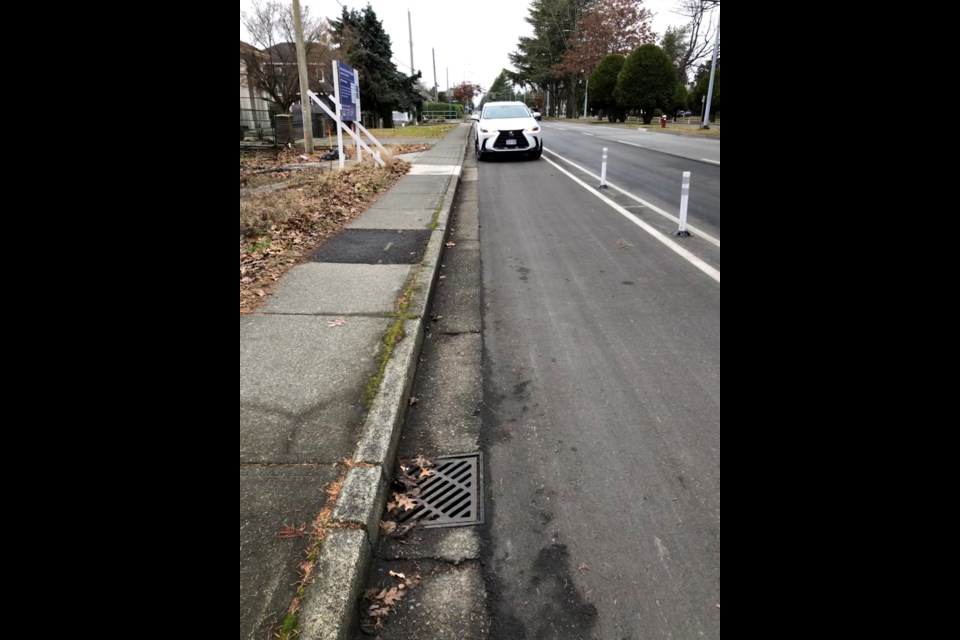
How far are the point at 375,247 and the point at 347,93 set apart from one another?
9.85 m

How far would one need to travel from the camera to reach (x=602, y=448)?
3.28 metres

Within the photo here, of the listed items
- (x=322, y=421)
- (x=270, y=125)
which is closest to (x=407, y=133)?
(x=270, y=125)

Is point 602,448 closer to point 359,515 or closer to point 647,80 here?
point 359,515

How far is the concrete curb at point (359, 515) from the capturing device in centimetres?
209

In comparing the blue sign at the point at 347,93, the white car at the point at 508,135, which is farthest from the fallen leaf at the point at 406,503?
the white car at the point at 508,135

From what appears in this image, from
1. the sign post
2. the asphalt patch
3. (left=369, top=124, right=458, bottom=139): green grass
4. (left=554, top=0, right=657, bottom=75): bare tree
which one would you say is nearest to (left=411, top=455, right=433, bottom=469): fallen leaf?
the asphalt patch

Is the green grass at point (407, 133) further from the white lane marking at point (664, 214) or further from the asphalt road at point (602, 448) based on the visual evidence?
the asphalt road at point (602, 448)

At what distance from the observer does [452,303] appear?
5.74 meters
